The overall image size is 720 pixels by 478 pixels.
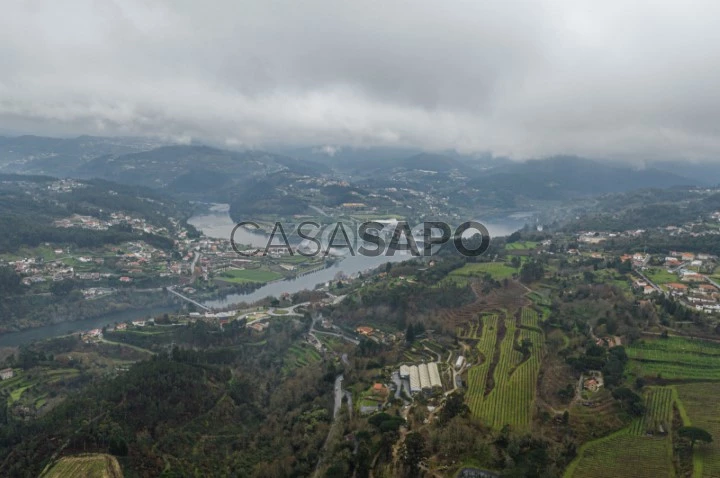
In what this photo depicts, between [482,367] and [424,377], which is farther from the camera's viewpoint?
[482,367]

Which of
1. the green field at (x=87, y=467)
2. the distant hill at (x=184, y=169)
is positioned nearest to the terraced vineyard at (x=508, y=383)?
the green field at (x=87, y=467)

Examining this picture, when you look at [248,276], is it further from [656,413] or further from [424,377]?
[656,413]

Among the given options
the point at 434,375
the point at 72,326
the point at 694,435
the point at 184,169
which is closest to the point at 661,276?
the point at 434,375

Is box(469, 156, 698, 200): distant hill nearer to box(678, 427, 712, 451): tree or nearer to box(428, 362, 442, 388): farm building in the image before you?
box(428, 362, 442, 388): farm building

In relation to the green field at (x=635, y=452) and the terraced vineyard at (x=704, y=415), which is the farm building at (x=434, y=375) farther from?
the terraced vineyard at (x=704, y=415)

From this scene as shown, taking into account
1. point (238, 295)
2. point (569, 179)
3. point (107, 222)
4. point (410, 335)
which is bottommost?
point (238, 295)

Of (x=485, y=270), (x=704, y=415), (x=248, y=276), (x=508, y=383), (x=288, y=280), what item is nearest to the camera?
(x=704, y=415)

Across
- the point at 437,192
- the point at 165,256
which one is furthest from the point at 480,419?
the point at 437,192

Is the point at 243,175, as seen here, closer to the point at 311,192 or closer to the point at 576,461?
the point at 311,192
